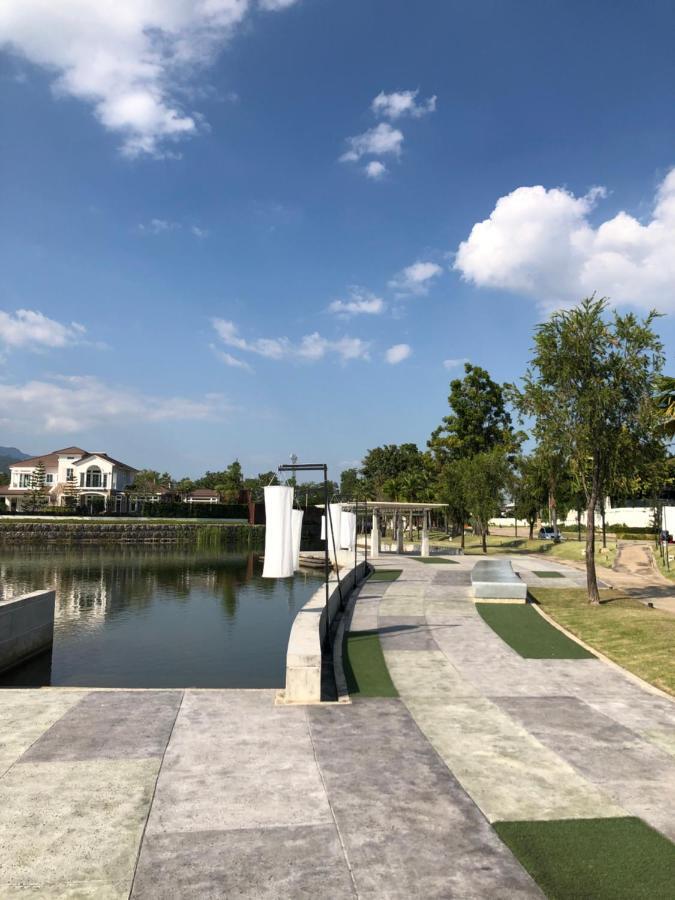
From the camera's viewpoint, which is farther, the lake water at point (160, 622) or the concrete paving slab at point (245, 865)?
the lake water at point (160, 622)

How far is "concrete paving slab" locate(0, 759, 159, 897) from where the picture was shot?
16.6 ft

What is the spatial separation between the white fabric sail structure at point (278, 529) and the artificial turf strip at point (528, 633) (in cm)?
571

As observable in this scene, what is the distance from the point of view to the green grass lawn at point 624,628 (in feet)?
40.6

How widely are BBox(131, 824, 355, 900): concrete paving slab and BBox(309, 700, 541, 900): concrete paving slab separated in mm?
218

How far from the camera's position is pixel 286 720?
9.05 meters

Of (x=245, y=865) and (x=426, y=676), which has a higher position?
(x=245, y=865)

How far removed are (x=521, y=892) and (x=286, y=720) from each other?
4.67 meters

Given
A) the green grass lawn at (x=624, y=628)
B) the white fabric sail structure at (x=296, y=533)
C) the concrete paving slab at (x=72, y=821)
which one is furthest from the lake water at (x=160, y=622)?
the green grass lawn at (x=624, y=628)

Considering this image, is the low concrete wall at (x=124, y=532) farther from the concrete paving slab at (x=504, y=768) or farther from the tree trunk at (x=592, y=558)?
the concrete paving slab at (x=504, y=768)

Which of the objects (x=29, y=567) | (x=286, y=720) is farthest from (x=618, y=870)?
(x=29, y=567)

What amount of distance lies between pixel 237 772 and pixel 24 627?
10.9 meters

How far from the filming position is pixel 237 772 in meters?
7.13

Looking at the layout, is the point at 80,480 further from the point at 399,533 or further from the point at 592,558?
the point at 592,558

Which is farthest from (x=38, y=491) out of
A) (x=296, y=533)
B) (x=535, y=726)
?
(x=535, y=726)
